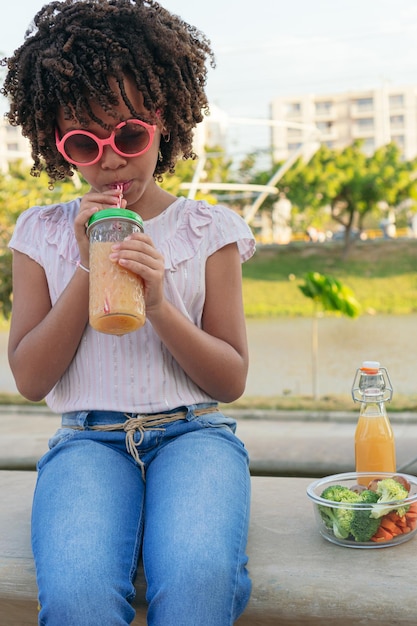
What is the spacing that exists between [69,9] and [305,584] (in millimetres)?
1528

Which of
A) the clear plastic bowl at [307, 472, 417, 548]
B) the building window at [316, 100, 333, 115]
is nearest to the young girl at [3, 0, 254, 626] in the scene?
the clear plastic bowl at [307, 472, 417, 548]

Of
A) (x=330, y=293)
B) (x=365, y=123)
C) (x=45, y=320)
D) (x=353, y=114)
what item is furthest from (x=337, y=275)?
(x=353, y=114)

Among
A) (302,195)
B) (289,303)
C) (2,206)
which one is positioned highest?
(302,195)

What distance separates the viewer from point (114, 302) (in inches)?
69.0

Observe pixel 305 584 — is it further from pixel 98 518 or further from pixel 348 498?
pixel 98 518

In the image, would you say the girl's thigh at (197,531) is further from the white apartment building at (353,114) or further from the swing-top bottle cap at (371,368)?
the white apartment building at (353,114)

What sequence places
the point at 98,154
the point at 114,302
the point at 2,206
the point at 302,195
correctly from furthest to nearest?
the point at 302,195 → the point at 2,206 → the point at 98,154 → the point at 114,302

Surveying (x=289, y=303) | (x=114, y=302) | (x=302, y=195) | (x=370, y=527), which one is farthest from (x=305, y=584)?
(x=302, y=195)

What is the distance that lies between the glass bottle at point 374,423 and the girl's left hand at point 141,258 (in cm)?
64

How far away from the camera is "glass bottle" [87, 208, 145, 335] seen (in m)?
1.76

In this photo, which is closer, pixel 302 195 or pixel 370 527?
pixel 370 527

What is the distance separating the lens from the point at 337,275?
29891 millimetres

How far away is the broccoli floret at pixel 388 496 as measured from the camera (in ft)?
6.19

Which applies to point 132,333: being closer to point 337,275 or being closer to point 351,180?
point 337,275
